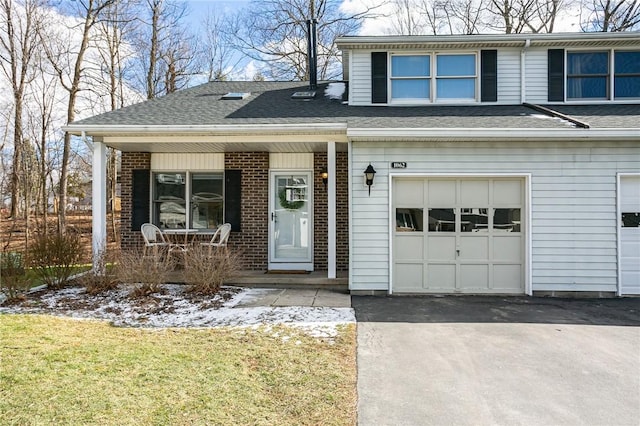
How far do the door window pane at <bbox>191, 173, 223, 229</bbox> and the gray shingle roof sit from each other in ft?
5.33

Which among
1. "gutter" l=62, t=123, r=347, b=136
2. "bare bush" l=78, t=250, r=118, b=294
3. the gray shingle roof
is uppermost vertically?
Answer: the gray shingle roof

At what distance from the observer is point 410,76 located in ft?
28.0

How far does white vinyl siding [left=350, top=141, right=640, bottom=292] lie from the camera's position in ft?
22.4

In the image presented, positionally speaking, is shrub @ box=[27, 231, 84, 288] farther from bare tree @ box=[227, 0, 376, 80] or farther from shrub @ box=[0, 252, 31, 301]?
bare tree @ box=[227, 0, 376, 80]

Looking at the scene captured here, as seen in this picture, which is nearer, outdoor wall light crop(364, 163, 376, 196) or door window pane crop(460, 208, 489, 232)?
outdoor wall light crop(364, 163, 376, 196)

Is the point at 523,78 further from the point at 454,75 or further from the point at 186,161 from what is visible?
the point at 186,161

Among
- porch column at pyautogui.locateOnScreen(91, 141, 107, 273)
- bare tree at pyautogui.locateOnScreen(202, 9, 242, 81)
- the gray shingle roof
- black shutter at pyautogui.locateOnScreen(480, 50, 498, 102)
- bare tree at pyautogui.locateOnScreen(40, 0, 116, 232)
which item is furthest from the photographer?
bare tree at pyautogui.locateOnScreen(202, 9, 242, 81)

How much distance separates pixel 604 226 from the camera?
22.4 ft

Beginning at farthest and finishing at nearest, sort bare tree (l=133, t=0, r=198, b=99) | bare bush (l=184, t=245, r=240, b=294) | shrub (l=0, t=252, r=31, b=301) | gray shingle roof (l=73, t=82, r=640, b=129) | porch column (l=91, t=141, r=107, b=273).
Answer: bare tree (l=133, t=0, r=198, b=99), porch column (l=91, t=141, r=107, b=273), gray shingle roof (l=73, t=82, r=640, b=129), bare bush (l=184, t=245, r=240, b=294), shrub (l=0, t=252, r=31, b=301)

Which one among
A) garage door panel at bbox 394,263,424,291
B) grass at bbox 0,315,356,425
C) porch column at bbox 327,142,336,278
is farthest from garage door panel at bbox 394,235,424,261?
grass at bbox 0,315,356,425

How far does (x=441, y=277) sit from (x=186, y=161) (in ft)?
19.6

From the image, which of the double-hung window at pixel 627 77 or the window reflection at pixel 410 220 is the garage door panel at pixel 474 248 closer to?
the window reflection at pixel 410 220

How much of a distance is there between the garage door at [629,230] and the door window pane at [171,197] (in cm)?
858

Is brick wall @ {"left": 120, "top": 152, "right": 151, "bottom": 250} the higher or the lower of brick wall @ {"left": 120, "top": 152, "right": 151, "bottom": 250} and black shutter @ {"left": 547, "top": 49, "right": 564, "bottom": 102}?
the lower
